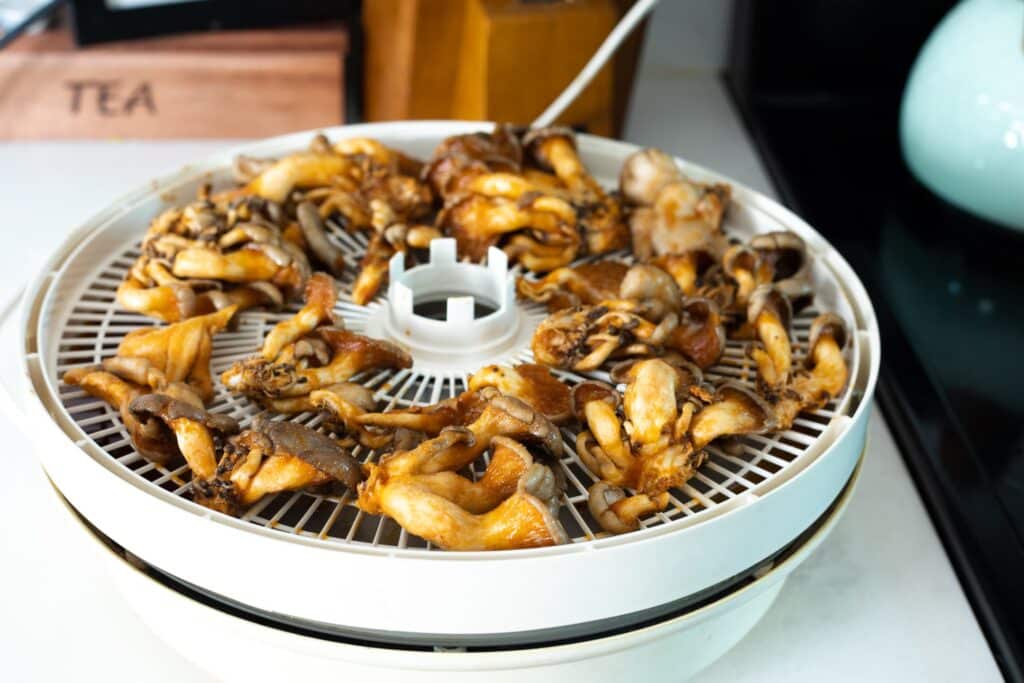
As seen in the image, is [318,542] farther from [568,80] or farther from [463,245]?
[568,80]

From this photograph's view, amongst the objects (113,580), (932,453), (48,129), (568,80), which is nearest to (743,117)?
(568,80)

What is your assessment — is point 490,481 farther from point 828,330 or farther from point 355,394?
point 828,330

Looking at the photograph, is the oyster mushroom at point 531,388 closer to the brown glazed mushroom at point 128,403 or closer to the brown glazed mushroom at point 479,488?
the brown glazed mushroom at point 479,488

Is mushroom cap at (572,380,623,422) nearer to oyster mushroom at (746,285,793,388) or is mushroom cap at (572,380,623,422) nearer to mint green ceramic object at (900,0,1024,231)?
oyster mushroom at (746,285,793,388)

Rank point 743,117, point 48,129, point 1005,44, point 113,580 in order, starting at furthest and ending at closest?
point 743,117, point 48,129, point 1005,44, point 113,580

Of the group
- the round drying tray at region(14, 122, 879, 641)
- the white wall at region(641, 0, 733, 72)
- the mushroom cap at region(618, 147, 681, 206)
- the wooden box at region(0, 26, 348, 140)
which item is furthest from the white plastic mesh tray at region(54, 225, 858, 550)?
the white wall at region(641, 0, 733, 72)

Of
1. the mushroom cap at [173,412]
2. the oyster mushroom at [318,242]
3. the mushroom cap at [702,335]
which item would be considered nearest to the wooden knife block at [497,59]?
the oyster mushroom at [318,242]
